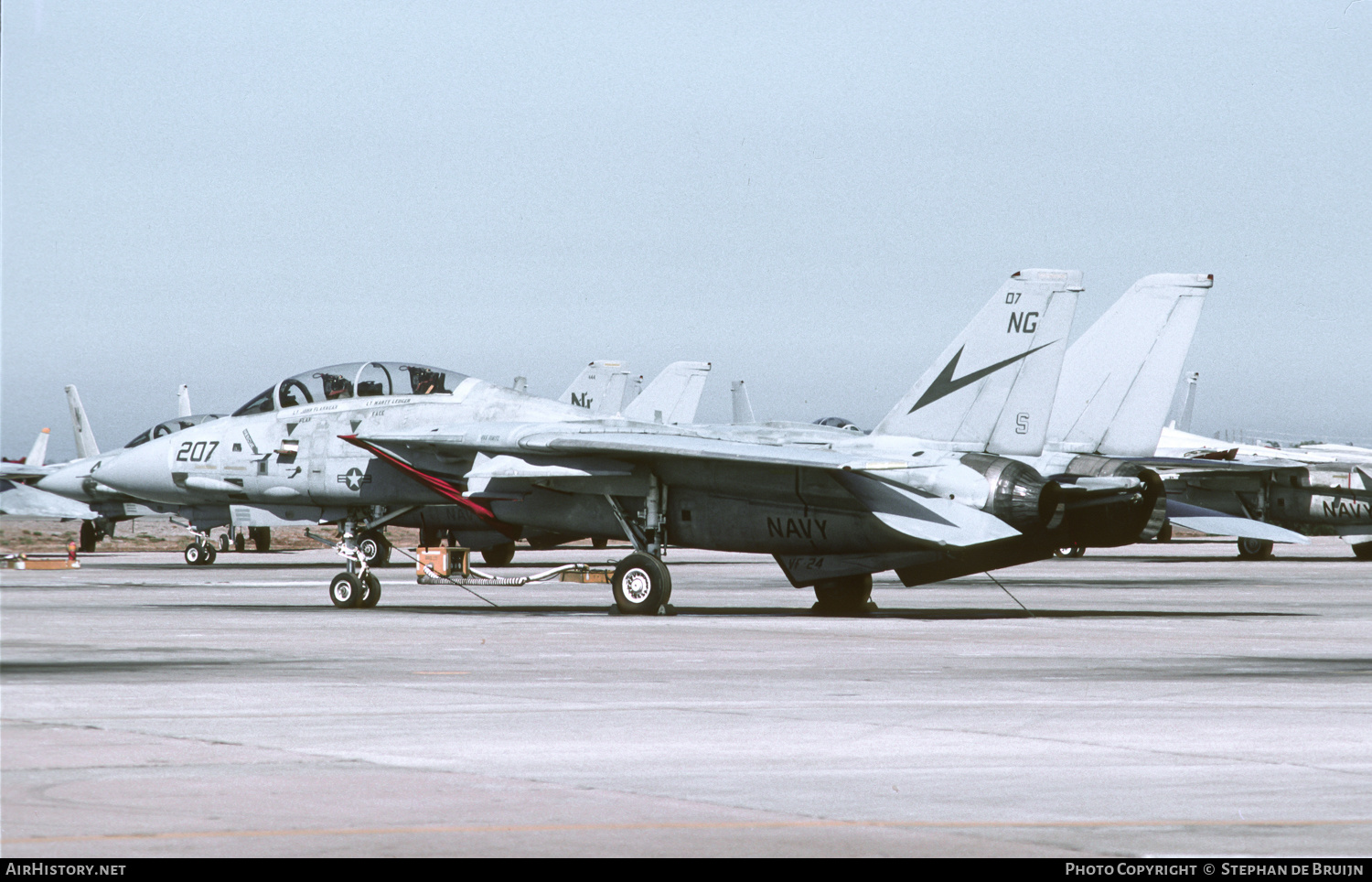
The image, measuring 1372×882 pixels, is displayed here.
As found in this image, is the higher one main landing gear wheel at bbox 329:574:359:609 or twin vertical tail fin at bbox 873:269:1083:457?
twin vertical tail fin at bbox 873:269:1083:457

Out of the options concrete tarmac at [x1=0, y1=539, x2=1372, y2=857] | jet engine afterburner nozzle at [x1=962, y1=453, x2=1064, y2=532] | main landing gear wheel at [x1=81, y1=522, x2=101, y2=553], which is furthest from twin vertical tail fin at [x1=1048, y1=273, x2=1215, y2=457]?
main landing gear wheel at [x1=81, y1=522, x2=101, y2=553]

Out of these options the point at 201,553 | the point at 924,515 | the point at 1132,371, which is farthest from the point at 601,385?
the point at 924,515

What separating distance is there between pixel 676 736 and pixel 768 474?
34.9 feet

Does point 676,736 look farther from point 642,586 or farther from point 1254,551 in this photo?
point 1254,551

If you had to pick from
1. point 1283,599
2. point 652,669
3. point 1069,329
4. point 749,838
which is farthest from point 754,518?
point 749,838

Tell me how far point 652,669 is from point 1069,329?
8947 mm

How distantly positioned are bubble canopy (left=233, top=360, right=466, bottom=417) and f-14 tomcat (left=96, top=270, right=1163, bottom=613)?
1.0 inches

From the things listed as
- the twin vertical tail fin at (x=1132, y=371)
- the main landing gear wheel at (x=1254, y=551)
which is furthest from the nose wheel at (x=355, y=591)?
the main landing gear wheel at (x=1254, y=551)

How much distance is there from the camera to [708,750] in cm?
853

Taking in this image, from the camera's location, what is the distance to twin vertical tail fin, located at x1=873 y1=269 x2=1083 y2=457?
19453mm

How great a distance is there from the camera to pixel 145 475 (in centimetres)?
2459

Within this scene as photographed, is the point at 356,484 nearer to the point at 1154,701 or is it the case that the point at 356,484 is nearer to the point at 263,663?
the point at 263,663

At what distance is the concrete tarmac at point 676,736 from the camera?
20.7 ft

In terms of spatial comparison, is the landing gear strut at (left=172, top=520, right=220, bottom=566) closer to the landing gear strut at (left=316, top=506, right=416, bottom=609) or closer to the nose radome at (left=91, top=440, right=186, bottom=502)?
the nose radome at (left=91, top=440, right=186, bottom=502)
